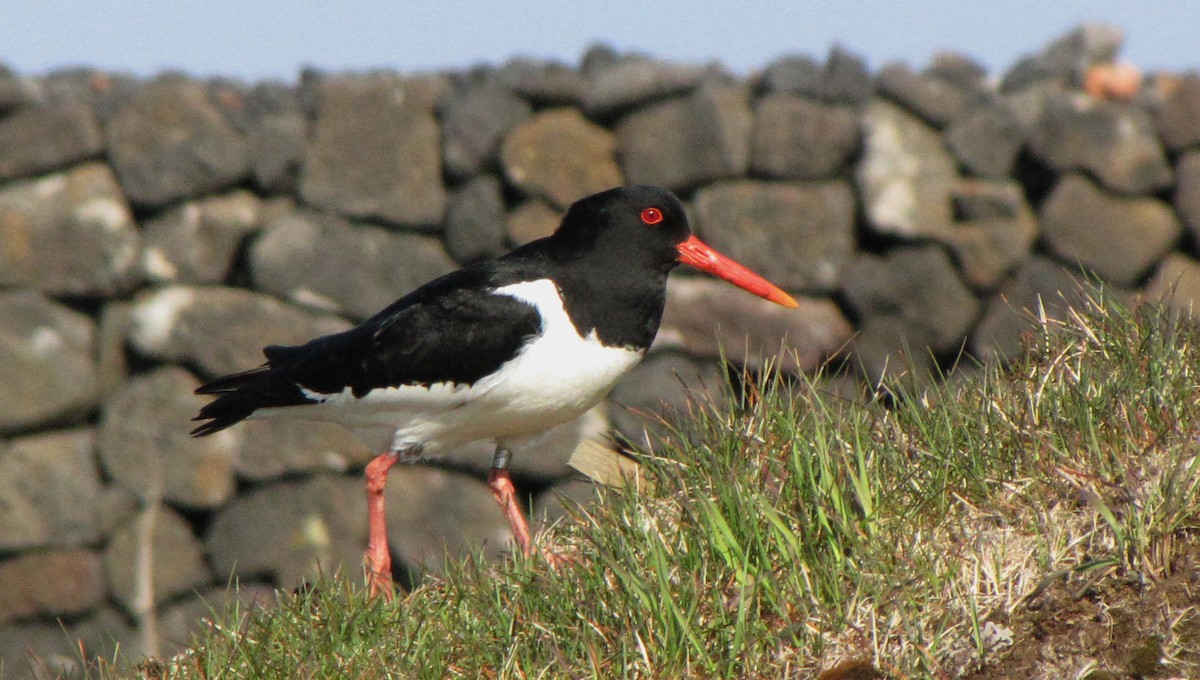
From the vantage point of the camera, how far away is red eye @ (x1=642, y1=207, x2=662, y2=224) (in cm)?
438

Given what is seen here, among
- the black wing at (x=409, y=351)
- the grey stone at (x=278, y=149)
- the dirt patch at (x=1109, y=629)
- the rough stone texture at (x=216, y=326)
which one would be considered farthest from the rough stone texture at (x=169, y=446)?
the dirt patch at (x=1109, y=629)

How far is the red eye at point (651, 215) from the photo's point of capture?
14.4 feet

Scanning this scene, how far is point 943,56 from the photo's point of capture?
319 inches

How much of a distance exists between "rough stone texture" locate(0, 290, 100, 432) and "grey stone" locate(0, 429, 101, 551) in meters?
0.15

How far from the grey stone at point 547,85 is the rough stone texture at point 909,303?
1.81 metres

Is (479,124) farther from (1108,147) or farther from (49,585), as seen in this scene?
(49,585)

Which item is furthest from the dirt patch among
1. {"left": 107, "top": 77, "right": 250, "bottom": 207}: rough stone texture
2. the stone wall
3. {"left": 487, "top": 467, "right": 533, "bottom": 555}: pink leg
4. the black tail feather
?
{"left": 107, "top": 77, "right": 250, "bottom": 207}: rough stone texture

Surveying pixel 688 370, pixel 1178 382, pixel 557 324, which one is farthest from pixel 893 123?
pixel 1178 382

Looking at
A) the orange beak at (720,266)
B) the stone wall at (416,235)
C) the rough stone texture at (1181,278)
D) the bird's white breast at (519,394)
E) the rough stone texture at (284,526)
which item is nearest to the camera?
the bird's white breast at (519,394)

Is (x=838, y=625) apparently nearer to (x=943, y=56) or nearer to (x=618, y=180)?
(x=618, y=180)

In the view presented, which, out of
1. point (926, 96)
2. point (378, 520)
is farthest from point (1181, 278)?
point (378, 520)

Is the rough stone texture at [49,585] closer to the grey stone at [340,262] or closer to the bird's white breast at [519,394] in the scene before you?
the grey stone at [340,262]

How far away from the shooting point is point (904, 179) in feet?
23.3

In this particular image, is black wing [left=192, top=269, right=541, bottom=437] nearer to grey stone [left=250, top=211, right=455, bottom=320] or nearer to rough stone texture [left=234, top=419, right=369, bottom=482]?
rough stone texture [left=234, top=419, right=369, bottom=482]
